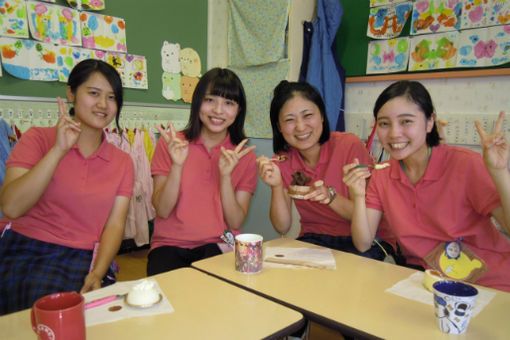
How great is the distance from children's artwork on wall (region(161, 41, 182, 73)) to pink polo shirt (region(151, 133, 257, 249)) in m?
1.82

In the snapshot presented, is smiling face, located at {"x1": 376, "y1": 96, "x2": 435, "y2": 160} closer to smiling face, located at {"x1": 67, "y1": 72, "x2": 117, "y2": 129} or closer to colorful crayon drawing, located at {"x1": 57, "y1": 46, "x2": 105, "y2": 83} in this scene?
smiling face, located at {"x1": 67, "y1": 72, "x2": 117, "y2": 129}

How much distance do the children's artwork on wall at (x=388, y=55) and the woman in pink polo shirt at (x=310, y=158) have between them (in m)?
1.09

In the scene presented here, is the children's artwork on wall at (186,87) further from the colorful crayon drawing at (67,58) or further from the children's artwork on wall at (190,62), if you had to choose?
the colorful crayon drawing at (67,58)

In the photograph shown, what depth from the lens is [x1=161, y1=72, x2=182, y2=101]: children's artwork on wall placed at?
363 centimetres

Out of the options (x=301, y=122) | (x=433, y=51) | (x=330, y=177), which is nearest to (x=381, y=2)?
(x=433, y=51)

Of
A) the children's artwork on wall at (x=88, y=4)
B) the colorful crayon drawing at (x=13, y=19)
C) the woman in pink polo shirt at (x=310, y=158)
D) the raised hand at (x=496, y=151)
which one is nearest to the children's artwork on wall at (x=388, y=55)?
the woman in pink polo shirt at (x=310, y=158)

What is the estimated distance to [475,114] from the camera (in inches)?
98.0

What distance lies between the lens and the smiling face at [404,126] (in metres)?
1.51

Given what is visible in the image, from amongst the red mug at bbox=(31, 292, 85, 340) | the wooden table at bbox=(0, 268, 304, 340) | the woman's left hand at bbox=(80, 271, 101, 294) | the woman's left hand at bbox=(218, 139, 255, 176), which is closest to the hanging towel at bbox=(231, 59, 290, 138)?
the woman's left hand at bbox=(218, 139, 255, 176)

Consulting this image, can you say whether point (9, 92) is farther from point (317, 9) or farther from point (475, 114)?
point (475, 114)

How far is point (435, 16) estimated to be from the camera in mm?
2588

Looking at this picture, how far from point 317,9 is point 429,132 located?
82.1 inches

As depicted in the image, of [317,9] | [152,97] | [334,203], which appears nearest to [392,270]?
[334,203]

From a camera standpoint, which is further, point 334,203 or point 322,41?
point 322,41
